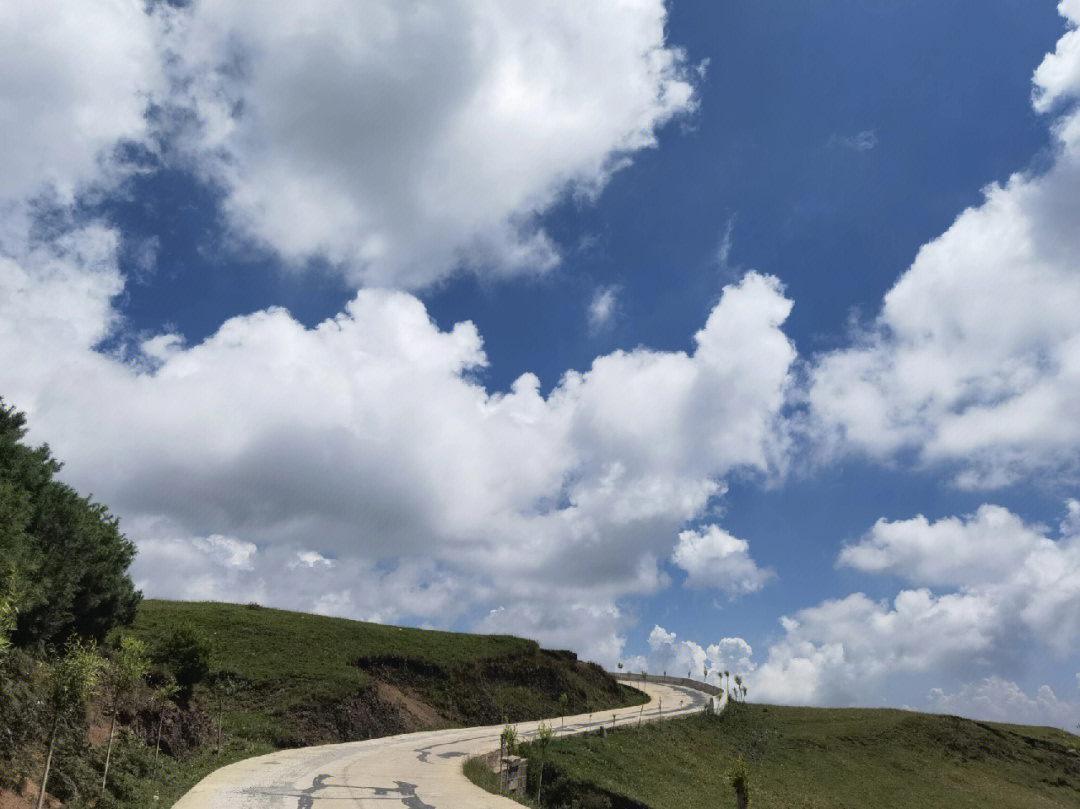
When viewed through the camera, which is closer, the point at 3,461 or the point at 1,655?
the point at 1,655

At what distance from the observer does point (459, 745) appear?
1841 inches

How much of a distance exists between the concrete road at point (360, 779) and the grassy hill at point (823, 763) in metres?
7.70

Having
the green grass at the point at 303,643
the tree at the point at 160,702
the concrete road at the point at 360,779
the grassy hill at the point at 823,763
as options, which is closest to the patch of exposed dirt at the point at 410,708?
the green grass at the point at 303,643

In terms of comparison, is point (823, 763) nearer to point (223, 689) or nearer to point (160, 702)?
point (223, 689)

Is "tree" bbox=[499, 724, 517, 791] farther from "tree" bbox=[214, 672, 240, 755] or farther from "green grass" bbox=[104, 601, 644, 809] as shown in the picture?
"tree" bbox=[214, 672, 240, 755]

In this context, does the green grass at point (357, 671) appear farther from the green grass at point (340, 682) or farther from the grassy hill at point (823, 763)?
the grassy hill at point (823, 763)

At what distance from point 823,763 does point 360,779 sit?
2254 inches

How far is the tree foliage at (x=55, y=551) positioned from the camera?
31.1m

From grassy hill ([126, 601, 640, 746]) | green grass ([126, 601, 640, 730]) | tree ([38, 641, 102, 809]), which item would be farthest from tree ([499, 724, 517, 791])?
tree ([38, 641, 102, 809])

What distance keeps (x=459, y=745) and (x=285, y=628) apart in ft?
88.7

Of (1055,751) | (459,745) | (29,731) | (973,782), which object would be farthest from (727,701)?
(29,731)

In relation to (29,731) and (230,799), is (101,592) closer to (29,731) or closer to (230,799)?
(29,731)

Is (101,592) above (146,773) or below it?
above

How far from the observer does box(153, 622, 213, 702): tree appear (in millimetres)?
42625
